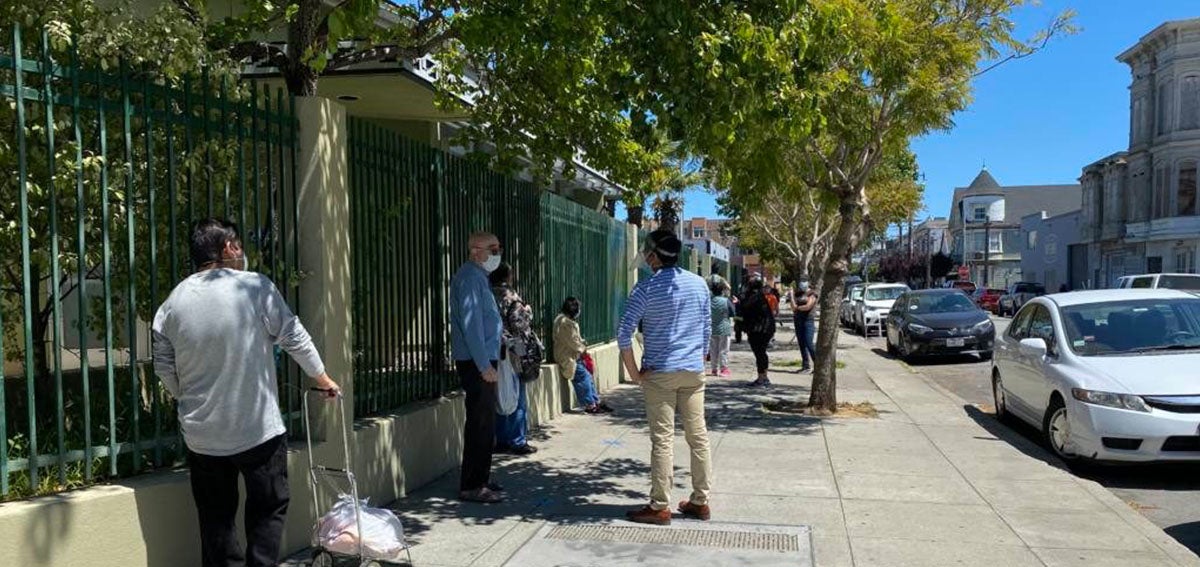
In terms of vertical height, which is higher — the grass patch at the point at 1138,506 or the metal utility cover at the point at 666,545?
the metal utility cover at the point at 666,545

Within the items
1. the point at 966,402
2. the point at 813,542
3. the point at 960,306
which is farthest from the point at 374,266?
the point at 960,306

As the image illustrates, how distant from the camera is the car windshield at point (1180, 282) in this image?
17047mm

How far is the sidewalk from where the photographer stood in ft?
16.3

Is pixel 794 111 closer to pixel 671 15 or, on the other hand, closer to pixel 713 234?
pixel 671 15

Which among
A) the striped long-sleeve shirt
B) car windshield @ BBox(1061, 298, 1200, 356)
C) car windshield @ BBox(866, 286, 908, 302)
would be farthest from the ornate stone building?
the striped long-sleeve shirt

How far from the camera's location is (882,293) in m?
26.5

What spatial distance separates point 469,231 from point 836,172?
420 cm

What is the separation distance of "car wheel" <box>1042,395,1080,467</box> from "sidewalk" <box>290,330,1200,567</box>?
219mm

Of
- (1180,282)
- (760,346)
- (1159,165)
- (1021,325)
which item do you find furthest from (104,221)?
(1159,165)

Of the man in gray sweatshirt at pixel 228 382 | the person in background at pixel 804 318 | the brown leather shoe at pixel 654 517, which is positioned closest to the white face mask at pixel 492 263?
the brown leather shoe at pixel 654 517

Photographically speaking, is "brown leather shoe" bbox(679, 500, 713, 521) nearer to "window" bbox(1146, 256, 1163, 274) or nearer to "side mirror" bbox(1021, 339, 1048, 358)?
"side mirror" bbox(1021, 339, 1048, 358)

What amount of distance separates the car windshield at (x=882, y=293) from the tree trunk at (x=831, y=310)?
675 inches

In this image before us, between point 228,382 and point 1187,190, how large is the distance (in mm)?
50536

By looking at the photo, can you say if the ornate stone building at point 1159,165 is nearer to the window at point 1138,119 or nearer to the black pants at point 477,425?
the window at point 1138,119
